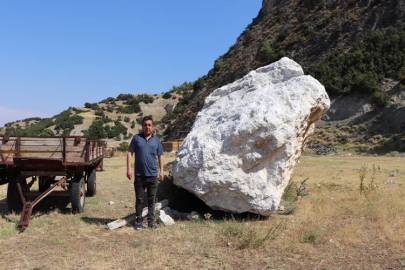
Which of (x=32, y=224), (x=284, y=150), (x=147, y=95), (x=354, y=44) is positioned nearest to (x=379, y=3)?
(x=354, y=44)

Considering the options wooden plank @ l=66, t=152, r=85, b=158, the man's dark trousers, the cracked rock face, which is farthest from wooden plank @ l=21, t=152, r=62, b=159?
the cracked rock face

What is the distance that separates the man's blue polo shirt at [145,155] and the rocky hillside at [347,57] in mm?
23175

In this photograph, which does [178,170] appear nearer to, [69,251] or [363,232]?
[69,251]

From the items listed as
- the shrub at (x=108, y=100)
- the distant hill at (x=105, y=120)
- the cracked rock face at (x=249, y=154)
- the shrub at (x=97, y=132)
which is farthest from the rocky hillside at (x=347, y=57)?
the shrub at (x=108, y=100)

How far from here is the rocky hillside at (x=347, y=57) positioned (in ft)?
91.2

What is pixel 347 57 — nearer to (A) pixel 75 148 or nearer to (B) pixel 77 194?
(A) pixel 75 148

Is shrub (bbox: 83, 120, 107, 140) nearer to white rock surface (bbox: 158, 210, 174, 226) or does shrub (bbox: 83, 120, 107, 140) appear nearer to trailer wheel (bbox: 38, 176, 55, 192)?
trailer wheel (bbox: 38, 176, 55, 192)

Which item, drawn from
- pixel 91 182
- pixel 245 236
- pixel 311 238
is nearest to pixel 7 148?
pixel 91 182

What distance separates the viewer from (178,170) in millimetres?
6129

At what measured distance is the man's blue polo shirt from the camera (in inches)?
216

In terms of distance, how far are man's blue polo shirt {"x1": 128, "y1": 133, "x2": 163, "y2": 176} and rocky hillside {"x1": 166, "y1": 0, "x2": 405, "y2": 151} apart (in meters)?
23.2

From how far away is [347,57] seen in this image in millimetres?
33750

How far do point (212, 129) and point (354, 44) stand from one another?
3366 centimetres

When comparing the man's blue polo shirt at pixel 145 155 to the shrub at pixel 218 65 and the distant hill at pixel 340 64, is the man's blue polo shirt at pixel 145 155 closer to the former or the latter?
the distant hill at pixel 340 64
